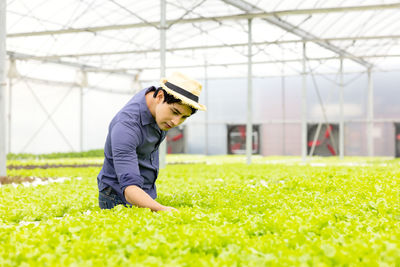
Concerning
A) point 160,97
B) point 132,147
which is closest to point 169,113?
point 160,97

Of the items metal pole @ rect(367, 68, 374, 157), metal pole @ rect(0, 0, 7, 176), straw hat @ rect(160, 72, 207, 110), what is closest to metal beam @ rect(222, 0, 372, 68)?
metal pole @ rect(367, 68, 374, 157)

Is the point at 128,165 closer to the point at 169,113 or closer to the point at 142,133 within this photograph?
the point at 142,133

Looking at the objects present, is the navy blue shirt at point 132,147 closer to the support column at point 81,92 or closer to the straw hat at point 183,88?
the straw hat at point 183,88

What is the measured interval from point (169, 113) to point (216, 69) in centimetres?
2984

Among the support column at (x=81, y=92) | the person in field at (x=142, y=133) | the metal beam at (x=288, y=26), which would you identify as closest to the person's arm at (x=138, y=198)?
the person in field at (x=142, y=133)

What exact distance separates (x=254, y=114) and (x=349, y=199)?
2803cm

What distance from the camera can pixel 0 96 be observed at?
36.5 ft

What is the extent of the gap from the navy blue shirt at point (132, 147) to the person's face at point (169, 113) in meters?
0.18

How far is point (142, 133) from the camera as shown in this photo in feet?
15.4

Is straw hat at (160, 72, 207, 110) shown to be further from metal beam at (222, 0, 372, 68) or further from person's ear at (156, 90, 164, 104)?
metal beam at (222, 0, 372, 68)

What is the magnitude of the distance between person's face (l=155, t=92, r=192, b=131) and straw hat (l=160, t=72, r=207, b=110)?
0.12 meters

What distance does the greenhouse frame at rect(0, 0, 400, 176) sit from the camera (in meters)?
21.3

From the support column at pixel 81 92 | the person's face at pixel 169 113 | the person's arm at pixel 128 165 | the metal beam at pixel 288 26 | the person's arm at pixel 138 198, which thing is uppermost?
Answer: the metal beam at pixel 288 26

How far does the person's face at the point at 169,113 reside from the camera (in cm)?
446
